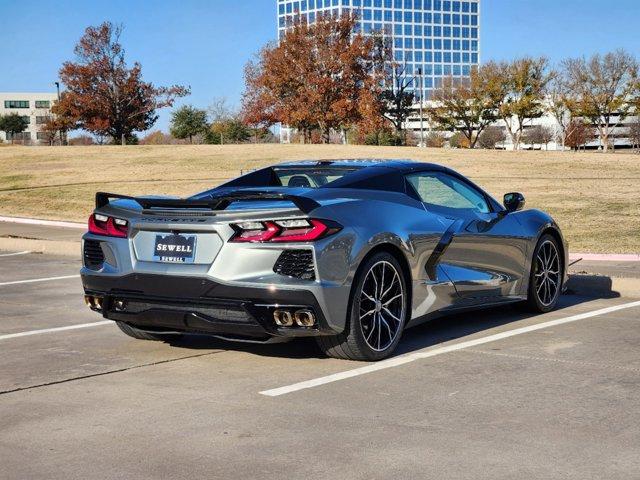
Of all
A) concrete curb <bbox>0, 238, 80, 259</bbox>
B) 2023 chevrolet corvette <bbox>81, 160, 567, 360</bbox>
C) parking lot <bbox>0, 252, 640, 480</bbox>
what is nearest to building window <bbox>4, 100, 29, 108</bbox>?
concrete curb <bbox>0, 238, 80, 259</bbox>

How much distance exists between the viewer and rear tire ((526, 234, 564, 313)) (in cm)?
839

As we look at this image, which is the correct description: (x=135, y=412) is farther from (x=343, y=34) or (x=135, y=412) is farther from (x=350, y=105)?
(x=343, y=34)

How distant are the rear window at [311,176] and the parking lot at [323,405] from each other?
1.21 m

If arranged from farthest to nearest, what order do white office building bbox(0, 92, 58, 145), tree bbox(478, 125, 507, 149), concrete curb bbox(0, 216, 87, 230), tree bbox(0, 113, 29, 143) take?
white office building bbox(0, 92, 58, 145) < tree bbox(478, 125, 507, 149) < tree bbox(0, 113, 29, 143) < concrete curb bbox(0, 216, 87, 230)

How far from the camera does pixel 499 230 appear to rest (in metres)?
7.90

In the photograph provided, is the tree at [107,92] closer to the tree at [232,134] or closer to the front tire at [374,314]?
the tree at [232,134]

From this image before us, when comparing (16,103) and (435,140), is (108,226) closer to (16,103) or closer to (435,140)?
(435,140)

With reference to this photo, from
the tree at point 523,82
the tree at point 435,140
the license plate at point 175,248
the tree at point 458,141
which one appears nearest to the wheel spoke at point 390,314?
the license plate at point 175,248

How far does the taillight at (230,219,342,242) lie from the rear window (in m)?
1.09

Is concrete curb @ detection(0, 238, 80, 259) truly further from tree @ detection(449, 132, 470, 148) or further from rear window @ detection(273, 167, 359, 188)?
tree @ detection(449, 132, 470, 148)

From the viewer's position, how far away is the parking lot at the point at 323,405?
4.27 metres

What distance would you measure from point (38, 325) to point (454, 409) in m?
4.22

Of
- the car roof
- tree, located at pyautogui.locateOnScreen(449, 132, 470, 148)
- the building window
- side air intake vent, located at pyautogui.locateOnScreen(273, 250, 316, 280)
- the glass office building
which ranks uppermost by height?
the glass office building

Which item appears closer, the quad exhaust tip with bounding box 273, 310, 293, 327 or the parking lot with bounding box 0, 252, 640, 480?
the parking lot with bounding box 0, 252, 640, 480
